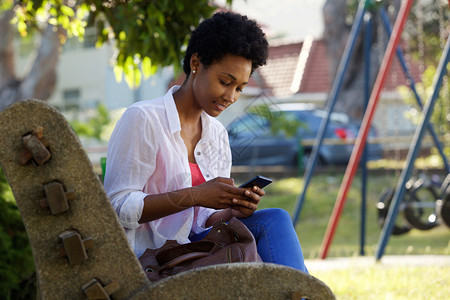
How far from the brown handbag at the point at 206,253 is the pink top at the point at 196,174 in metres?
0.28

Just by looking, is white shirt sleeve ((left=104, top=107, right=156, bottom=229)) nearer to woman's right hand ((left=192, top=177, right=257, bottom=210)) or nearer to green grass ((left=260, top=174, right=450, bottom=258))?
woman's right hand ((left=192, top=177, right=257, bottom=210))

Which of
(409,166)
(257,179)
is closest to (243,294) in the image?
(257,179)

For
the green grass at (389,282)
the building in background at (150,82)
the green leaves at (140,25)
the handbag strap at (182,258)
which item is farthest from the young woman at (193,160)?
the building in background at (150,82)

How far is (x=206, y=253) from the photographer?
6.53 feet

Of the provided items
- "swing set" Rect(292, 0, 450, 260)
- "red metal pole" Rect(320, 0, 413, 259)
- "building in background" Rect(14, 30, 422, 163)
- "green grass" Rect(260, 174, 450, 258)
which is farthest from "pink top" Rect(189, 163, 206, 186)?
"building in background" Rect(14, 30, 422, 163)

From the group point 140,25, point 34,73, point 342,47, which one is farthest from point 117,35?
point 342,47

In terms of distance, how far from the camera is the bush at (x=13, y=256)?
11.6 ft

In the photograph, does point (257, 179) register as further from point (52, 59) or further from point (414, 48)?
point (414, 48)

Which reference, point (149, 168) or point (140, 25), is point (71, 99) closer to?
point (140, 25)

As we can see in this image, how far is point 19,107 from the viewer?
1574 mm

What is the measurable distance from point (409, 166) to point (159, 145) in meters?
3.55

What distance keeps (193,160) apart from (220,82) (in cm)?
30

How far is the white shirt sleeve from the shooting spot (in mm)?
2064

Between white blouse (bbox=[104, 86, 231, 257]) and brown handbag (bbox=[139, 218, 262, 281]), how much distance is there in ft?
0.34
